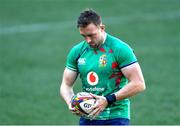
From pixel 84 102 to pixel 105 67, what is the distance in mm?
572

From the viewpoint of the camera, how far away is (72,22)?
2892cm

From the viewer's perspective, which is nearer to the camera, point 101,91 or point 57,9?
point 101,91

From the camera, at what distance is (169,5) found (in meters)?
32.5

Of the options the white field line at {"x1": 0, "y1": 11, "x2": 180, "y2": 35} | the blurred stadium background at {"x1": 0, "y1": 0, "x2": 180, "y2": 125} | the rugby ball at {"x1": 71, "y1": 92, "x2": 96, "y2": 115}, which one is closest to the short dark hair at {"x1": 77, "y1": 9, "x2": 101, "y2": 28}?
the rugby ball at {"x1": 71, "y1": 92, "x2": 96, "y2": 115}

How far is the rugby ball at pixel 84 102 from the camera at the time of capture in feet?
28.3

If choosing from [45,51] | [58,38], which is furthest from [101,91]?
[58,38]

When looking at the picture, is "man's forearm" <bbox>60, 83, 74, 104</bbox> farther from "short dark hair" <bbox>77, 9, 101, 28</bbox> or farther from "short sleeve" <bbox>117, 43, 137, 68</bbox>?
"short dark hair" <bbox>77, 9, 101, 28</bbox>

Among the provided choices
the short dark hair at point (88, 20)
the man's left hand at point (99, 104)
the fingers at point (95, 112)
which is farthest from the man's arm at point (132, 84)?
the short dark hair at point (88, 20)

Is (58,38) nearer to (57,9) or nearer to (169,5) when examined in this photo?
(57,9)

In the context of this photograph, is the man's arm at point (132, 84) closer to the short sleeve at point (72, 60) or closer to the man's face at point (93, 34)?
the man's face at point (93, 34)

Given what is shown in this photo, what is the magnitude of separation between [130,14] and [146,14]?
772mm

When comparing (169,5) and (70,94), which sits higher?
(169,5)

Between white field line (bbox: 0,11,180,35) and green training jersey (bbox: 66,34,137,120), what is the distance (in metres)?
17.7

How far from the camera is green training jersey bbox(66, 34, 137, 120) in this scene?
28.6 ft
